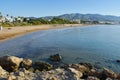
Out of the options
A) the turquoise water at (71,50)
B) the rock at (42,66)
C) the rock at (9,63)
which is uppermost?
the rock at (9,63)

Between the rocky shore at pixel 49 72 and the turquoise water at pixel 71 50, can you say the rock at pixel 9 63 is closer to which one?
the rocky shore at pixel 49 72

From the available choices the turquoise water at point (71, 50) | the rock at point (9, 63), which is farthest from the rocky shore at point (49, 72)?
the turquoise water at point (71, 50)

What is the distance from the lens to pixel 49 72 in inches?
718

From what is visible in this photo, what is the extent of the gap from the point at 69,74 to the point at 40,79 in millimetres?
2989

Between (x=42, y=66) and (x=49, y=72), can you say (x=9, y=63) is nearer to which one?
(x=42, y=66)

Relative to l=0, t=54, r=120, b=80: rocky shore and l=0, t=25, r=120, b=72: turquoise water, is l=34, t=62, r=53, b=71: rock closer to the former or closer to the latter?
l=0, t=54, r=120, b=80: rocky shore

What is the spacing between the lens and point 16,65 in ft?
76.0

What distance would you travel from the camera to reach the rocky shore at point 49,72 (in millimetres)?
16562

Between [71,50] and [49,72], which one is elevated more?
[49,72]

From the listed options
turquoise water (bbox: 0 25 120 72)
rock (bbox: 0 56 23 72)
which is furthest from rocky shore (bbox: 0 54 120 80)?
turquoise water (bbox: 0 25 120 72)

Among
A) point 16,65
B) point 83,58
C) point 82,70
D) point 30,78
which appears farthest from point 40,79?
point 83,58

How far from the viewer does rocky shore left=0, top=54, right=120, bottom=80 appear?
16562mm

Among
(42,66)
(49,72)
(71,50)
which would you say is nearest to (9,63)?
(42,66)

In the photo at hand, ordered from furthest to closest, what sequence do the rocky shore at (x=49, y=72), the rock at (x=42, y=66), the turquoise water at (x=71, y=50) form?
the turquoise water at (x=71, y=50) < the rock at (x=42, y=66) < the rocky shore at (x=49, y=72)
